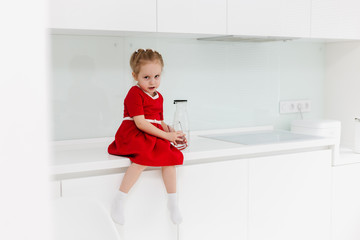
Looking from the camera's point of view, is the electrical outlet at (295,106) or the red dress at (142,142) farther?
the electrical outlet at (295,106)

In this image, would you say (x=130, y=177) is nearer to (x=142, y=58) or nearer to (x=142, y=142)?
(x=142, y=142)

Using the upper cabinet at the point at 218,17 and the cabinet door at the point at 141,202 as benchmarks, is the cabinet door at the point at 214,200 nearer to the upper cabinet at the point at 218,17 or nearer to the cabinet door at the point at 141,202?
the cabinet door at the point at 141,202

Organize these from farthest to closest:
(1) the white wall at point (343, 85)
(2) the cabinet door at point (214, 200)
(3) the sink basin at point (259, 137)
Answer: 1. (1) the white wall at point (343, 85)
2. (3) the sink basin at point (259, 137)
3. (2) the cabinet door at point (214, 200)

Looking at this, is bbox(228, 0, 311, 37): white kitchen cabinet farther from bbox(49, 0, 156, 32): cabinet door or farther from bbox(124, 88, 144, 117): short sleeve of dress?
bbox(124, 88, 144, 117): short sleeve of dress

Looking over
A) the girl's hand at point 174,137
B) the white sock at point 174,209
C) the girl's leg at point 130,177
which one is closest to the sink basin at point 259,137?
the girl's hand at point 174,137

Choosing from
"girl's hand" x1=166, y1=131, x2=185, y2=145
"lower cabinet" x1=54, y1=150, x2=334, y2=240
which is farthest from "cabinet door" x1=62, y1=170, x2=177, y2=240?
"girl's hand" x1=166, y1=131, x2=185, y2=145

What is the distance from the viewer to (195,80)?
89.4 inches

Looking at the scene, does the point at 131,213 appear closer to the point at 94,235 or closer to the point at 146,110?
the point at 146,110

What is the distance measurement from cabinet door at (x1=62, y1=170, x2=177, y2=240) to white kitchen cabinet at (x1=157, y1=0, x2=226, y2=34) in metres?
0.67

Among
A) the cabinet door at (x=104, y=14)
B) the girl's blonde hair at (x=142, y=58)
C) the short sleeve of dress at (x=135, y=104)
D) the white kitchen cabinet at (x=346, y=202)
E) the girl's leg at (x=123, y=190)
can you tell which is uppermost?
the cabinet door at (x=104, y=14)

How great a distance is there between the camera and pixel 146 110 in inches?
68.6

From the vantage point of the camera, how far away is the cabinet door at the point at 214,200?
1.77m

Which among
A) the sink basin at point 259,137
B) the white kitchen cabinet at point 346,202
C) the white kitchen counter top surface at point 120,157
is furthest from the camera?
the white kitchen cabinet at point 346,202

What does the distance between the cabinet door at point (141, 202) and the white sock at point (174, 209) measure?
3 centimetres
